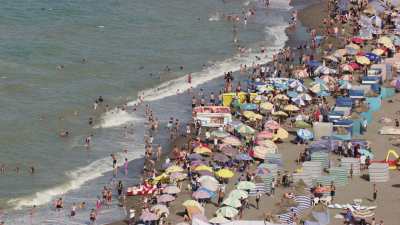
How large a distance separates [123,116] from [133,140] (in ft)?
14.7

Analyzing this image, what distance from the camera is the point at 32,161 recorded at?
5075 centimetres

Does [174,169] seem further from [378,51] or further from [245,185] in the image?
[378,51]

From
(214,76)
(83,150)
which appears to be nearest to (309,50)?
(214,76)

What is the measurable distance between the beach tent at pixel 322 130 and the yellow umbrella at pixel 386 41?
1737 cm

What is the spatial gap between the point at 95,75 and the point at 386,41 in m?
21.8

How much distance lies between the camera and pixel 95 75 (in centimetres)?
6700

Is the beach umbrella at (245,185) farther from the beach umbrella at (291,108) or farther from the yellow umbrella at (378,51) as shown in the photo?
the yellow umbrella at (378,51)

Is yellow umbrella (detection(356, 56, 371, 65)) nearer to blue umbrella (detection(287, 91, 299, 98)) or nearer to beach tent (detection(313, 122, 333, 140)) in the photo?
blue umbrella (detection(287, 91, 299, 98))

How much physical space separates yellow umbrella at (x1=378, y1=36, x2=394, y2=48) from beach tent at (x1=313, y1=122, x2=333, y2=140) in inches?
684

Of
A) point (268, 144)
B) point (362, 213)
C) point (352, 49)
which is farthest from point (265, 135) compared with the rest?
point (352, 49)

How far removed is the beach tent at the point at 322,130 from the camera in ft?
167

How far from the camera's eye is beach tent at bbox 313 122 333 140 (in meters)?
50.8

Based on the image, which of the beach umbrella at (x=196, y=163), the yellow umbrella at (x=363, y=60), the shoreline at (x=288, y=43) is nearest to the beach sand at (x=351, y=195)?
the shoreline at (x=288, y=43)

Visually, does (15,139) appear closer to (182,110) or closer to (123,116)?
(123,116)
